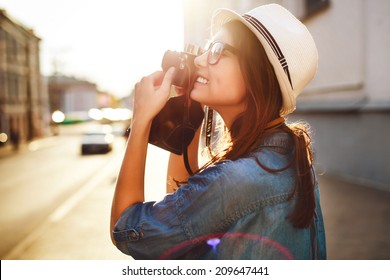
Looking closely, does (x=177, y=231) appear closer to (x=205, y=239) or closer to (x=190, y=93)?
(x=205, y=239)

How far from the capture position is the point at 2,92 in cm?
2778

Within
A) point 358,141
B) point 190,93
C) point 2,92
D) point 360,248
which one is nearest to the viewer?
point 190,93

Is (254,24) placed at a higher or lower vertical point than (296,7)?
lower

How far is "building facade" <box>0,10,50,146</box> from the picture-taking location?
2744 cm

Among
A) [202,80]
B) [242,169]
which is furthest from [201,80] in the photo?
[242,169]

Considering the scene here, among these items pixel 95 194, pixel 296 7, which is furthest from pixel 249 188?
pixel 296 7

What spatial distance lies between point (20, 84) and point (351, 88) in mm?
28097

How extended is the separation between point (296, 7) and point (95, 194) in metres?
5.80

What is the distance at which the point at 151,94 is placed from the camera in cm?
108

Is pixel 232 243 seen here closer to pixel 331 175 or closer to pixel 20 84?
pixel 331 175

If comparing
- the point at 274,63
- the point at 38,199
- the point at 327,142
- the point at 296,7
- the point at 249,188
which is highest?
the point at 296,7

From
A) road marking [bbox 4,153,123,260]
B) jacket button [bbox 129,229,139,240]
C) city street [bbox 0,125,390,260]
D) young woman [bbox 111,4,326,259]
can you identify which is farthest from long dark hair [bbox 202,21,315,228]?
road marking [bbox 4,153,123,260]

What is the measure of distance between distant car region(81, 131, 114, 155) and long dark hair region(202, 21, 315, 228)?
765 inches

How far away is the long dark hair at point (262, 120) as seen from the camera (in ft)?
3.25
